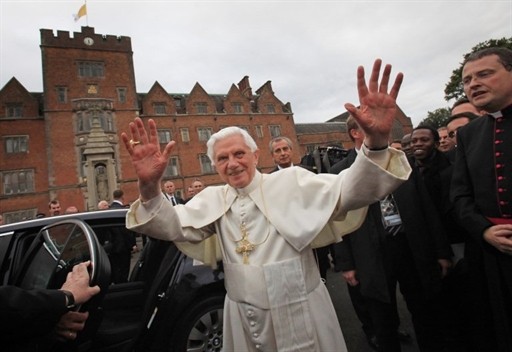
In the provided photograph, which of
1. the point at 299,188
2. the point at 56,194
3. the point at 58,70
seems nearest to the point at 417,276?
the point at 299,188

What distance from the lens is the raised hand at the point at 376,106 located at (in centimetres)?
144

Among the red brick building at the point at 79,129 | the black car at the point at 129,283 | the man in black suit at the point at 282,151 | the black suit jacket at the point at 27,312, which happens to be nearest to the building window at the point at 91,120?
the red brick building at the point at 79,129

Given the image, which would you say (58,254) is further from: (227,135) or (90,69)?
(90,69)

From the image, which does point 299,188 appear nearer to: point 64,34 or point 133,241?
point 133,241

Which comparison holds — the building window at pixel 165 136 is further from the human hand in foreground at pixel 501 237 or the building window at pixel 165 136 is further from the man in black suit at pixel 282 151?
the human hand in foreground at pixel 501 237

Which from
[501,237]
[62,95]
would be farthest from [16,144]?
[501,237]

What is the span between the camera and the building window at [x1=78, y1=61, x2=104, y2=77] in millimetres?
26344

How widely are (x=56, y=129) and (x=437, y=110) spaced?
69433 mm

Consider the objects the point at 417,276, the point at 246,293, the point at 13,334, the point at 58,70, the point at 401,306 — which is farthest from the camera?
the point at 58,70

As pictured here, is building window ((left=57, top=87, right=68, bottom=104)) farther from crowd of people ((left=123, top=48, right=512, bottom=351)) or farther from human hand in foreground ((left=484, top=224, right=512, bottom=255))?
human hand in foreground ((left=484, top=224, right=512, bottom=255))

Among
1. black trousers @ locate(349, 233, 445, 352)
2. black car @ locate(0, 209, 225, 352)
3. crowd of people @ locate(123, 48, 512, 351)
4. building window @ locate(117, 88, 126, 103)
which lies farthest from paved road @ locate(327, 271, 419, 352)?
building window @ locate(117, 88, 126, 103)

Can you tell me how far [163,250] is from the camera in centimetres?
311

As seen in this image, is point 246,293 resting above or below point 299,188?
below

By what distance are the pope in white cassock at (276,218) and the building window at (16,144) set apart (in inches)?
1167
